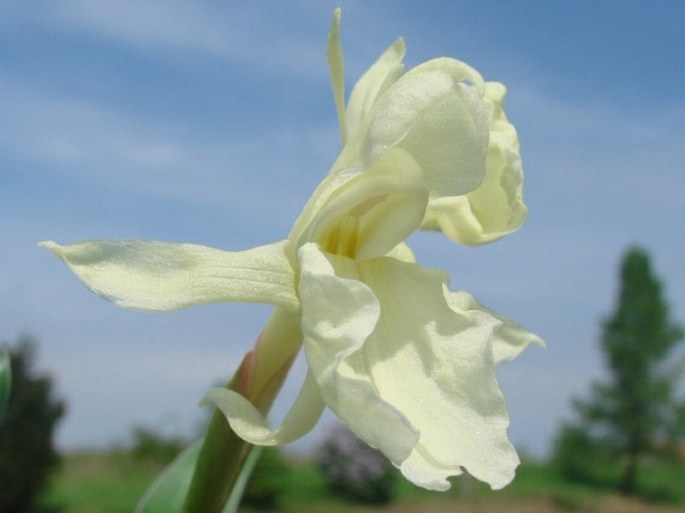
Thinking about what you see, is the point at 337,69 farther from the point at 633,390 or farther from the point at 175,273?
the point at 633,390

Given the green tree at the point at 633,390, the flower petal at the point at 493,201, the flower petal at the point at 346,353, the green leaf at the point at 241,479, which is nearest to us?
the flower petal at the point at 346,353

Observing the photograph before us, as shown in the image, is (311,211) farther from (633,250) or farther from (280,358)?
(633,250)

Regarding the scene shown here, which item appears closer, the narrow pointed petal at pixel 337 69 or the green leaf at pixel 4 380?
the narrow pointed petal at pixel 337 69

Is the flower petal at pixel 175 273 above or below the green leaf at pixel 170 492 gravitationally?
above

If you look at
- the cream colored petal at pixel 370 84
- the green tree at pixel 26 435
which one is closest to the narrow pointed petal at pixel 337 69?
the cream colored petal at pixel 370 84

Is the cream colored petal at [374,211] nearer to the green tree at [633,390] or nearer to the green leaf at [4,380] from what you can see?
the green leaf at [4,380]

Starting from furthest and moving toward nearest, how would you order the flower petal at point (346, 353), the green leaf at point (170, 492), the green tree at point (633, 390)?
the green tree at point (633, 390)
the green leaf at point (170, 492)
the flower petal at point (346, 353)

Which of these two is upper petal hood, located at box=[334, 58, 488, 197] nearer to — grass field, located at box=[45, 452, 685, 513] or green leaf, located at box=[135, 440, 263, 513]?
green leaf, located at box=[135, 440, 263, 513]
